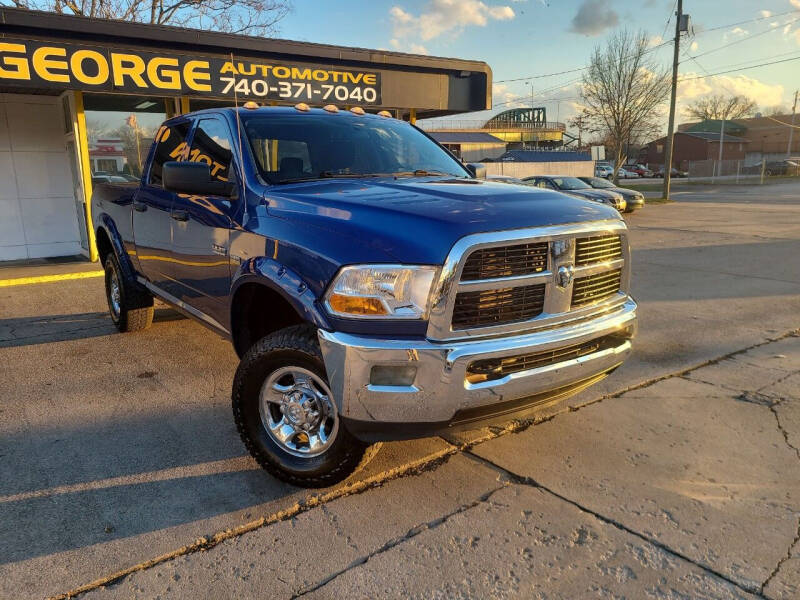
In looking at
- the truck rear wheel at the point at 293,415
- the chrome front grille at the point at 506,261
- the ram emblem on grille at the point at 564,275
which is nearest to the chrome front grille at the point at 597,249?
the ram emblem on grille at the point at 564,275

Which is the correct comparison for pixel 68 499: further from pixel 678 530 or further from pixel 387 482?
pixel 678 530

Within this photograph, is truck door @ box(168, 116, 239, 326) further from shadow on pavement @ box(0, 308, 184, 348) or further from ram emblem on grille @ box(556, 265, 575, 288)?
Result: shadow on pavement @ box(0, 308, 184, 348)

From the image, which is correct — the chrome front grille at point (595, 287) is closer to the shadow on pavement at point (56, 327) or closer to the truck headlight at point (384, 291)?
the truck headlight at point (384, 291)

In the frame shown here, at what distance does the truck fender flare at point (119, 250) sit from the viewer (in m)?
5.56

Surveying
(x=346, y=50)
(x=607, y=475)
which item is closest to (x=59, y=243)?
(x=346, y=50)

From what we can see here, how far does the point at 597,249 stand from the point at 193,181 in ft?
7.51

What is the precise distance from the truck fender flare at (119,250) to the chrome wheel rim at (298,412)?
3.08 m

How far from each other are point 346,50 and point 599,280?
10.4m

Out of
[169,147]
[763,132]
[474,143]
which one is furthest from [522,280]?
[763,132]

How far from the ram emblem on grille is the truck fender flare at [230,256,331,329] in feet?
3.72

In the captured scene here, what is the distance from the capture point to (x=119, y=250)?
562cm

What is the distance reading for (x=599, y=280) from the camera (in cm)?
320

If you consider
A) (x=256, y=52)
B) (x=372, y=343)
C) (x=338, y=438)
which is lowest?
(x=338, y=438)

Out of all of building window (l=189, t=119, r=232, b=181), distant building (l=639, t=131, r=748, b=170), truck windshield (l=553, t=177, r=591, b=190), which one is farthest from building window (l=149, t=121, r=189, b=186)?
distant building (l=639, t=131, r=748, b=170)
